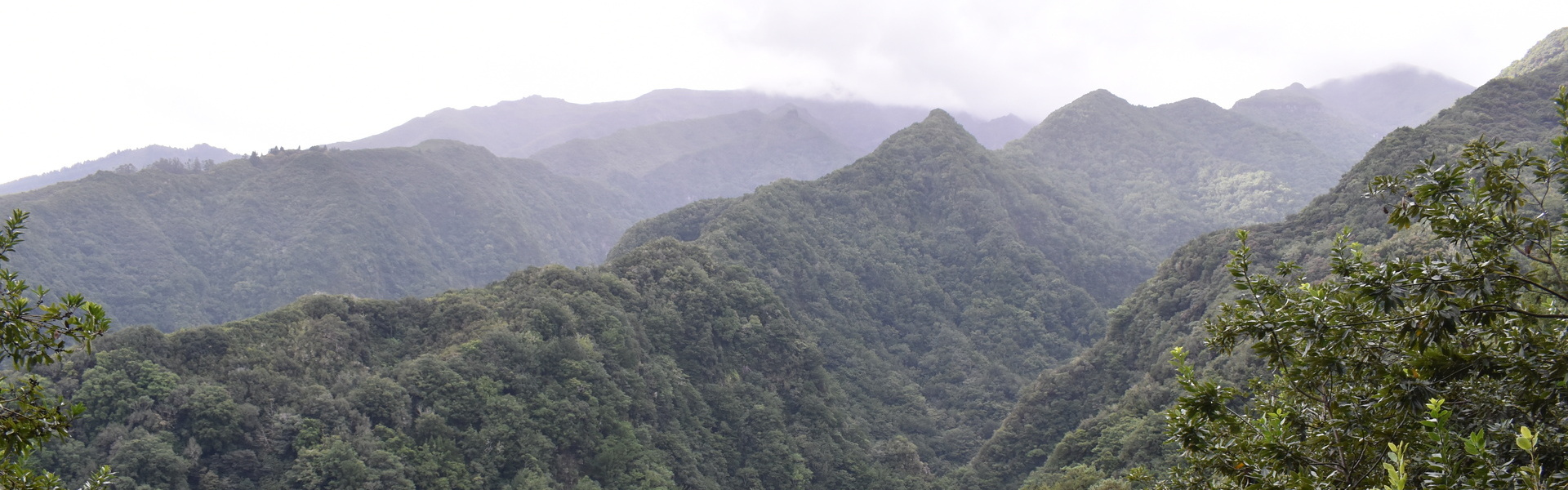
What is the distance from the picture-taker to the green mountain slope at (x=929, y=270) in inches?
2192

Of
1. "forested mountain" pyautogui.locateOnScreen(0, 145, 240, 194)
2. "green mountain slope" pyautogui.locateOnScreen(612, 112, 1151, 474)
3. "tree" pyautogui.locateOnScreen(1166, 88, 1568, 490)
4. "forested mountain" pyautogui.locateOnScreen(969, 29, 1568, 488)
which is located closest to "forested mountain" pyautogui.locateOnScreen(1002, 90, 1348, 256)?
"green mountain slope" pyautogui.locateOnScreen(612, 112, 1151, 474)

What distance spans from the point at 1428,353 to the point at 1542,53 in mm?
90234

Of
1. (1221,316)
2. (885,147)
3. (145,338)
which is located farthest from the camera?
(885,147)

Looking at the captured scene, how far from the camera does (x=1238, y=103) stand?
150875mm

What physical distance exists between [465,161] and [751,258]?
3401 inches

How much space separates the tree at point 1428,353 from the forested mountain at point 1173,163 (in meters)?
85.4

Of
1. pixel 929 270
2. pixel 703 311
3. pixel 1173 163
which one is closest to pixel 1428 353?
pixel 703 311

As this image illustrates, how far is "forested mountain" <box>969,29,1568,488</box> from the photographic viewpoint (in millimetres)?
37000

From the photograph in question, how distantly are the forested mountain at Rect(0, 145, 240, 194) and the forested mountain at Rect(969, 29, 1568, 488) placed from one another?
136 meters

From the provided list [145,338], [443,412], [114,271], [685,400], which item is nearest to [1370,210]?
[685,400]

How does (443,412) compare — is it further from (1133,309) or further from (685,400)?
(1133,309)

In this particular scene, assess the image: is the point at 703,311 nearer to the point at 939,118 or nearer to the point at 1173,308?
the point at 1173,308

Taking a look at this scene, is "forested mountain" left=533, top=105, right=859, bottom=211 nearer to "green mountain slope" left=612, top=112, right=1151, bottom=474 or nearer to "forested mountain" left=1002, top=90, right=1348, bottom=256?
"forested mountain" left=1002, top=90, right=1348, bottom=256

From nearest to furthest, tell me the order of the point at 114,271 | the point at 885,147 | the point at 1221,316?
the point at 1221,316 → the point at 114,271 → the point at 885,147
